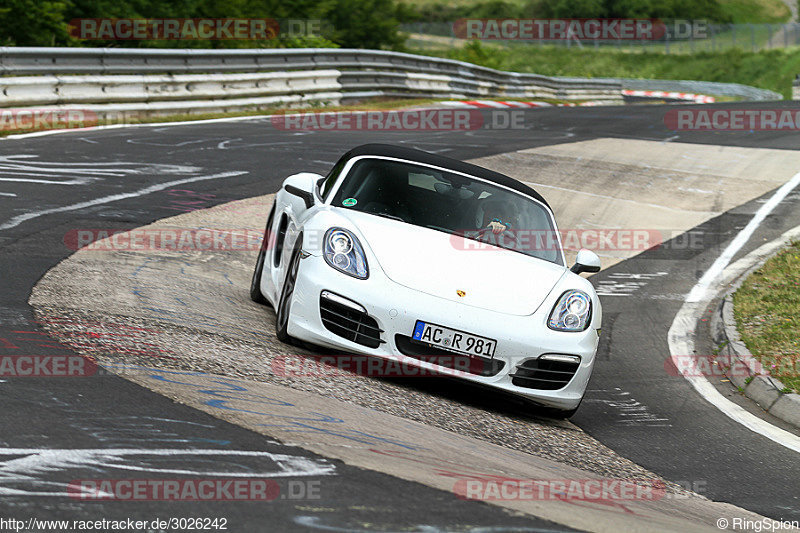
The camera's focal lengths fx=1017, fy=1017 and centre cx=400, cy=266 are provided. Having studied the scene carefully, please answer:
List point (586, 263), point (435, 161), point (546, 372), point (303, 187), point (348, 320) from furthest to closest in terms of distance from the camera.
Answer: point (435, 161)
point (303, 187)
point (586, 263)
point (546, 372)
point (348, 320)

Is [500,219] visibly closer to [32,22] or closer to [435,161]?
[435,161]

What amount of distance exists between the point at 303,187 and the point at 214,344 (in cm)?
179

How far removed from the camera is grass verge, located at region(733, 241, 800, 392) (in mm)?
7897

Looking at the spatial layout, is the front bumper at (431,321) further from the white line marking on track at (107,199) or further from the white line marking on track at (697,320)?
the white line marking on track at (107,199)

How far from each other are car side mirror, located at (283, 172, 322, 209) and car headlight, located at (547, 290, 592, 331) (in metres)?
1.95

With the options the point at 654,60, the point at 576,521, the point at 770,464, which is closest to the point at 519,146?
the point at 770,464

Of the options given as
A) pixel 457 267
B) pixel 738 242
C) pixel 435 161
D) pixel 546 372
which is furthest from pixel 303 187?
pixel 738 242

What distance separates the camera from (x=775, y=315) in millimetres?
9289

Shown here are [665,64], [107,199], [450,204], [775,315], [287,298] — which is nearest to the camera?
[287,298]

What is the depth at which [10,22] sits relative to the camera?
28453mm

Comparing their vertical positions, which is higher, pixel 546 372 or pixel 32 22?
pixel 32 22

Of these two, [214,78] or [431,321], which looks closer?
[431,321]

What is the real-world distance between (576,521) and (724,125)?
22.1 metres

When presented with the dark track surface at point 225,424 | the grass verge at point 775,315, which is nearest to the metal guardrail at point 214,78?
the dark track surface at point 225,424
